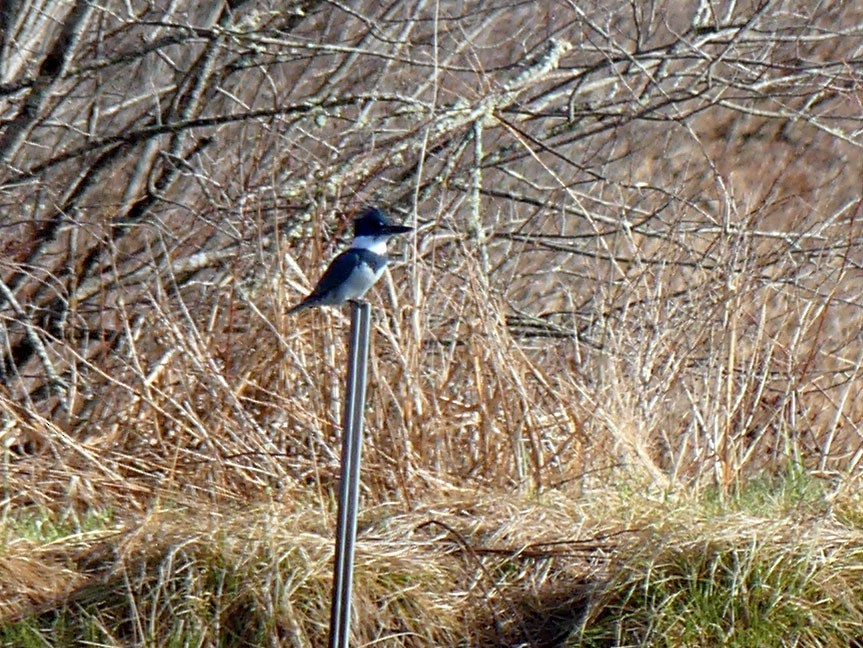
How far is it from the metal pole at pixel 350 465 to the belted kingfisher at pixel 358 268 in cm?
97

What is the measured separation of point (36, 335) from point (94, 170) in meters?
0.87

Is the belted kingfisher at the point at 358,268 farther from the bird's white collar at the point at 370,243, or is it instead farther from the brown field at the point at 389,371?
the brown field at the point at 389,371

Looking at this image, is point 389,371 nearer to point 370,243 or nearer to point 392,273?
point 392,273

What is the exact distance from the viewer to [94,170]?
6.34 metres

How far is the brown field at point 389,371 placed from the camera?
3.75 meters

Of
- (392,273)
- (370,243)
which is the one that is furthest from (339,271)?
(392,273)

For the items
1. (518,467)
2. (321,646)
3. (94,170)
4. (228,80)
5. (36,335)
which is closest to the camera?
(321,646)

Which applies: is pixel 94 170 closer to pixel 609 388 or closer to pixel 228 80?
pixel 228 80

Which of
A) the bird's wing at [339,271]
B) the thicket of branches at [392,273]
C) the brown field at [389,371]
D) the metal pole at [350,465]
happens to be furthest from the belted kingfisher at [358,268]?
the metal pole at [350,465]

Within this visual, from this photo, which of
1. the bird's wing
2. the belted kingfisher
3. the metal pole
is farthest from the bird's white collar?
the metal pole

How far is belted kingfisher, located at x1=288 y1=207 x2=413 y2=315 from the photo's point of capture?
402cm

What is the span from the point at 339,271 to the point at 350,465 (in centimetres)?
116

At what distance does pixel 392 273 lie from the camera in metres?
5.40

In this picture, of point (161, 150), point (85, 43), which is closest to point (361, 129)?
point (161, 150)
